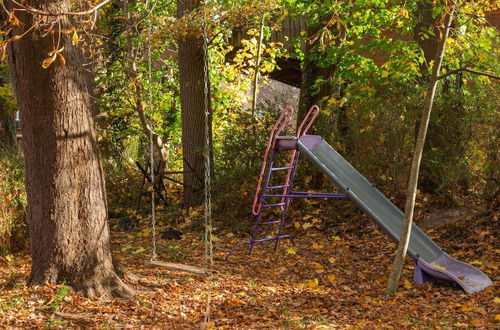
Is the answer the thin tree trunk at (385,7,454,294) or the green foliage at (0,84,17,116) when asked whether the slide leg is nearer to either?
the thin tree trunk at (385,7,454,294)

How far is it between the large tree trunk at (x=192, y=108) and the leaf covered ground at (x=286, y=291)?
2317mm

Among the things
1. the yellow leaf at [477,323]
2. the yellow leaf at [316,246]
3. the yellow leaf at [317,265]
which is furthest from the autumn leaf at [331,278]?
the yellow leaf at [477,323]

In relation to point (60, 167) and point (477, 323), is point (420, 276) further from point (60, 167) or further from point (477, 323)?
point (60, 167)

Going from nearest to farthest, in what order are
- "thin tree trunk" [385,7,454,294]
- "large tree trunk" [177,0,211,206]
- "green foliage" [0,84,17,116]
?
"thin tree trunk" [385,7,454,294]
"large tree trunk" [177,0,211,206]
"green foliage" [0,84,17,116]

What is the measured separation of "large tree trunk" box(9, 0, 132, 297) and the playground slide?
9.81 feet

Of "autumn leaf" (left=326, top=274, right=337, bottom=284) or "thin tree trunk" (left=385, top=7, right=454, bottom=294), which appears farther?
"autumn leaf" (left=326, top=274, right=337, bottom=284)

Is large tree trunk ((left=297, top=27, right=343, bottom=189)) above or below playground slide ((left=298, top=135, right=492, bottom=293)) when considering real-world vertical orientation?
above

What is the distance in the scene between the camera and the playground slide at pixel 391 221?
701cm

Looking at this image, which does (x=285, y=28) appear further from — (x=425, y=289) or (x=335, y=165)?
(x=425, y=289)

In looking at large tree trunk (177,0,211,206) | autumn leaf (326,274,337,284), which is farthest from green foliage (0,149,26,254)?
autumn leaf (326,274,337,284)

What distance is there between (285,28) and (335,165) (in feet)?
29.9

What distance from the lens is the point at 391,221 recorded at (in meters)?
8.00

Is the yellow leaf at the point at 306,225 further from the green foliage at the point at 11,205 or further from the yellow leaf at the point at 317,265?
the green foliage at the point at 11,205

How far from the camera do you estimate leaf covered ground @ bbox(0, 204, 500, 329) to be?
18.9 ft
